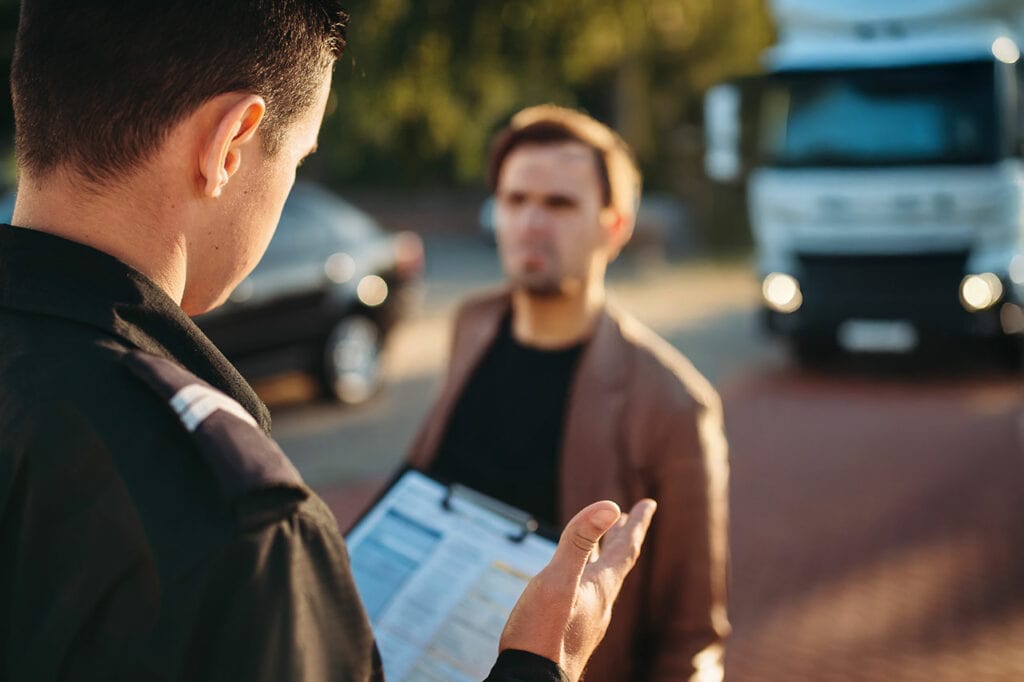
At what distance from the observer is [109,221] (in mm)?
1156

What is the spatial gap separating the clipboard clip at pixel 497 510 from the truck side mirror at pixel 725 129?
979 centimetres

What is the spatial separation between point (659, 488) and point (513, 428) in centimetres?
42

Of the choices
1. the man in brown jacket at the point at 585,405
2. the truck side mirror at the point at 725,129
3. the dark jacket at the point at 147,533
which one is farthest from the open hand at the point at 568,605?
the truck side mirror at the point at 725,129

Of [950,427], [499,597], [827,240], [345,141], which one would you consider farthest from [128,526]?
[345,141]

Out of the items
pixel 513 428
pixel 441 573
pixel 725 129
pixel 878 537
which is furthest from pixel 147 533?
pixel 725 129

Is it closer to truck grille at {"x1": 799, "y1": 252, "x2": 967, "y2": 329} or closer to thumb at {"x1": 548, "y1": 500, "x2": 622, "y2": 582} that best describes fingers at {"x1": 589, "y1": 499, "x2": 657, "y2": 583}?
thumb at {"x1": 548, "y1": 500, "x2": 622, "y2": 582}

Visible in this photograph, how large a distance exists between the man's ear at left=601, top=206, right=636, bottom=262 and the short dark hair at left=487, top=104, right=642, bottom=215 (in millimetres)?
16

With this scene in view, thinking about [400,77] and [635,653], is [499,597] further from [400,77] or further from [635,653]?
[400,77]

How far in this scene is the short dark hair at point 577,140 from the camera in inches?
123

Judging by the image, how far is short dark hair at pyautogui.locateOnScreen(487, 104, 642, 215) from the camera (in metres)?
3.12

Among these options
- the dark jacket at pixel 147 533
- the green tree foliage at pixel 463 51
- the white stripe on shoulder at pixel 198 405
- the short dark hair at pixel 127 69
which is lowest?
the dark jacket at pixel 147 533

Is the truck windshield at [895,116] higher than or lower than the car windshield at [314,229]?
higher

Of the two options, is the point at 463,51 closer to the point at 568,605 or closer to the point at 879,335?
the point at 568,605

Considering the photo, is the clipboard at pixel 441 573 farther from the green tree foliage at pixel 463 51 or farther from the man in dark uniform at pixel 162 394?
the green tree foliage at pixel 463 51
